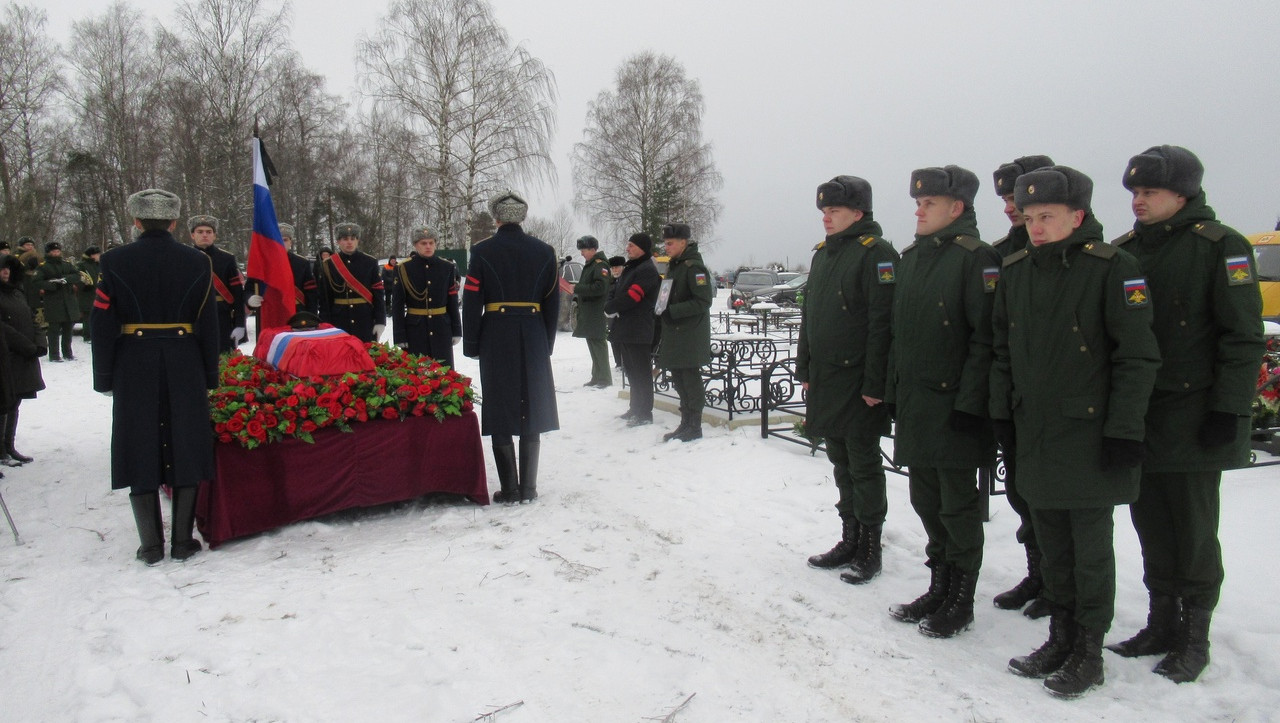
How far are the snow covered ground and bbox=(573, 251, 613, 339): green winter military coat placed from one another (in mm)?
5013

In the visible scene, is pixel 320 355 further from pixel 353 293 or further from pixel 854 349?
pixel 353 293

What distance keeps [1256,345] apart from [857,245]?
5.61ft

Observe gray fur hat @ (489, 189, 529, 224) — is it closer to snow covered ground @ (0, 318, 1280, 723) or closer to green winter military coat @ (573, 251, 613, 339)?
snow covered ground @ (0, 318, 1280, 723)

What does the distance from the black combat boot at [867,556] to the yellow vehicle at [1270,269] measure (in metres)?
12.5

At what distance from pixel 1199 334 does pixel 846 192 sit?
5.54ft

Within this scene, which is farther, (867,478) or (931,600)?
(867,478)

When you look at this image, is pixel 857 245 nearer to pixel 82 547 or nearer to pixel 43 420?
pixel 82 547

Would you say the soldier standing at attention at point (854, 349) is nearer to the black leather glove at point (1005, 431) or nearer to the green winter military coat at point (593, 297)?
the black leather glove at point (1005, 431)

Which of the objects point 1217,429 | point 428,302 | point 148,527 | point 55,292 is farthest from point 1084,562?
point 55,292

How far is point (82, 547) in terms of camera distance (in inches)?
184

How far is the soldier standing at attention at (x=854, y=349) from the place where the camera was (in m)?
3.90

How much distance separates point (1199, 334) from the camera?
2947 millimetres

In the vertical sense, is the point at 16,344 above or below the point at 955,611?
above

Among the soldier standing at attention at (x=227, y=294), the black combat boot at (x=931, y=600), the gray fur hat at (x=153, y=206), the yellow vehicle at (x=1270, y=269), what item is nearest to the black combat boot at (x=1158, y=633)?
the black combat boot at (x=931, y=600)
